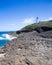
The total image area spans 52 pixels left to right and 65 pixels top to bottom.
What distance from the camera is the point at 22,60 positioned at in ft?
18.8

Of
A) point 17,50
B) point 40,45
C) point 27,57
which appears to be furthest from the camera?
point 40,45

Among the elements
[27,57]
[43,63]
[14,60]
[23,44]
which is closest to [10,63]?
[14,60]

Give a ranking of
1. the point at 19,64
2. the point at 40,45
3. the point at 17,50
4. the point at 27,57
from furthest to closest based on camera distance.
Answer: the point at 40,45 < the point at 17,50 < the point at 27,57 < the point at 19,64

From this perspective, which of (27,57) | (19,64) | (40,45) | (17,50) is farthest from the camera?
(40,45)

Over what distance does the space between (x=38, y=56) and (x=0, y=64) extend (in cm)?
137

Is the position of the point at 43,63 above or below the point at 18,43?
below

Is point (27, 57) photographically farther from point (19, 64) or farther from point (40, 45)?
point (40, 45)

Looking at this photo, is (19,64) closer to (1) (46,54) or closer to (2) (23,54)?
(2) (23,54)

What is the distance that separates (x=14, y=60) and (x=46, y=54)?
1302 millimetres

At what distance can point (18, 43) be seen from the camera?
7.07 metres

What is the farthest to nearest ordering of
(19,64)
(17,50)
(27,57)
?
1. (17,50)
2. (27,57)
3. (19,64)

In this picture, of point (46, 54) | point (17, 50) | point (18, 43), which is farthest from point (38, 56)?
point (18, 43)

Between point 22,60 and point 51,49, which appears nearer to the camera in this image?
point 22,60

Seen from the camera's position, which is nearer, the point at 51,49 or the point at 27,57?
the point at 27,57
